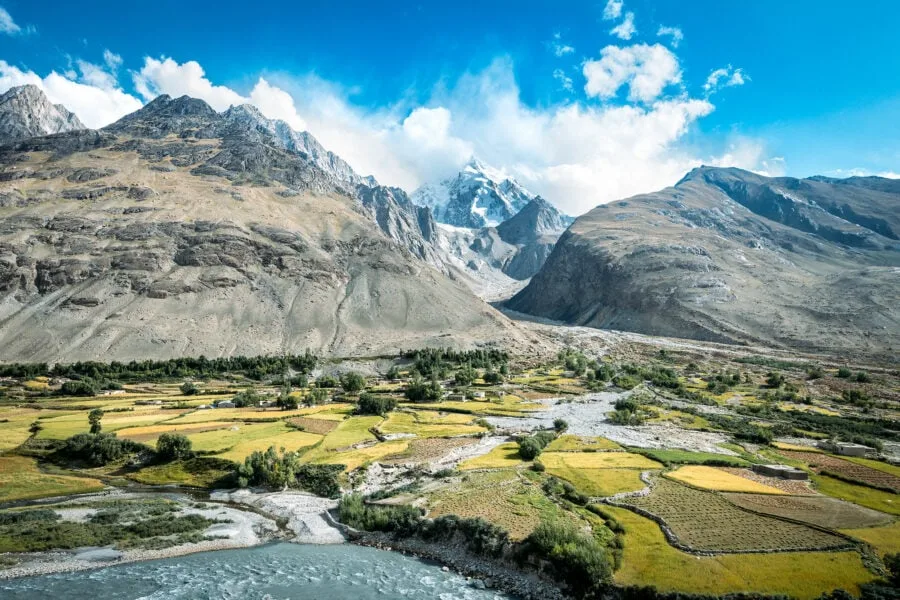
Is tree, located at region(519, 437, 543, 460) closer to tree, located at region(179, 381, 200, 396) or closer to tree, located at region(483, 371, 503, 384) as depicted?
tree, located at region(483, 371, 503, 384)

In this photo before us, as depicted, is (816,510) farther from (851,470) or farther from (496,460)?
(496,460)

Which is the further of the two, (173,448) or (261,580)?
(173,448)

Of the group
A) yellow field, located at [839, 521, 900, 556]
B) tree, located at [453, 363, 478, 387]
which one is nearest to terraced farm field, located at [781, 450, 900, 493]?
yellow field, located at [839, 521, 900, 556]

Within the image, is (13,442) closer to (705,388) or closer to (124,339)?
(124,339)

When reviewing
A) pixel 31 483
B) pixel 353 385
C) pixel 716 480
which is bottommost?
pixel 31 483

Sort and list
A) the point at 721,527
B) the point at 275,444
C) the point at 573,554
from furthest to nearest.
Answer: the point at 275,444 → the point at 721,527 → the point at 573,554

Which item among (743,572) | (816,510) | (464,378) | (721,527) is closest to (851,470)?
(816,510)

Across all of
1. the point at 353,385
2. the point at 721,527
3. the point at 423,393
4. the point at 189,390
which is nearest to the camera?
the point at 721,527

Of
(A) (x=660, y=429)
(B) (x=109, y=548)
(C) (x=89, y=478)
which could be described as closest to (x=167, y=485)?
(C) (x=89, y=478)
